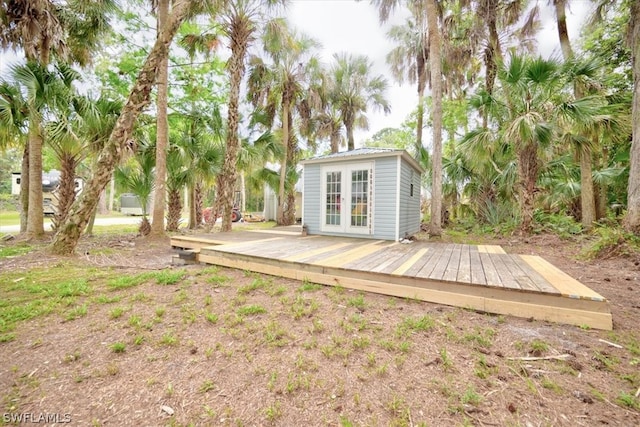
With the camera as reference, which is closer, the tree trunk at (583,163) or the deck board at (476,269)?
the deck board at (476,269)

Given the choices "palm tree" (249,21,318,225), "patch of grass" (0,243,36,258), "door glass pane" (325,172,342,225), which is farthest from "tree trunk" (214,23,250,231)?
"patch of grass" (0,243,36,258)

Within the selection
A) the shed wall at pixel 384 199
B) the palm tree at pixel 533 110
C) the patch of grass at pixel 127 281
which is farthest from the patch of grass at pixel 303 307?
the palm tree at pixel 533 110

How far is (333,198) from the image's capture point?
705cm

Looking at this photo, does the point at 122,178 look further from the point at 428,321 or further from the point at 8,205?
the point at 8,205

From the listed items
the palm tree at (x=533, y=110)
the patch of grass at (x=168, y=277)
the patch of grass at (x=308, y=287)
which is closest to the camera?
the patch of grass at (x=308, y=287)

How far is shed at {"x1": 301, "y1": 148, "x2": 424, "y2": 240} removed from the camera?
6254 millimetres

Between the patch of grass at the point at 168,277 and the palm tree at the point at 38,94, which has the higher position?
the palm tree at the point at 38,94

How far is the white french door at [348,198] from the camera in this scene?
655cm

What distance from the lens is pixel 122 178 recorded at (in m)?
7.72

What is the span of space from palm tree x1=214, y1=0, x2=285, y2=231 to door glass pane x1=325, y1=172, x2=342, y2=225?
306cm

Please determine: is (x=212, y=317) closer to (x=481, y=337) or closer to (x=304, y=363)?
(x=304, y=363)

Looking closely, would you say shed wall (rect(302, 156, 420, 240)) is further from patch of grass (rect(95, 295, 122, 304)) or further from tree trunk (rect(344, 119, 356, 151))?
tree trunk (rect(344, 119, 356, 151))

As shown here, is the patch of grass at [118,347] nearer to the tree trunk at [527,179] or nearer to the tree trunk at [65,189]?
the tree trunk at [65,189]

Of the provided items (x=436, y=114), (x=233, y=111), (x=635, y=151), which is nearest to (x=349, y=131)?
(x=436, y=114)
